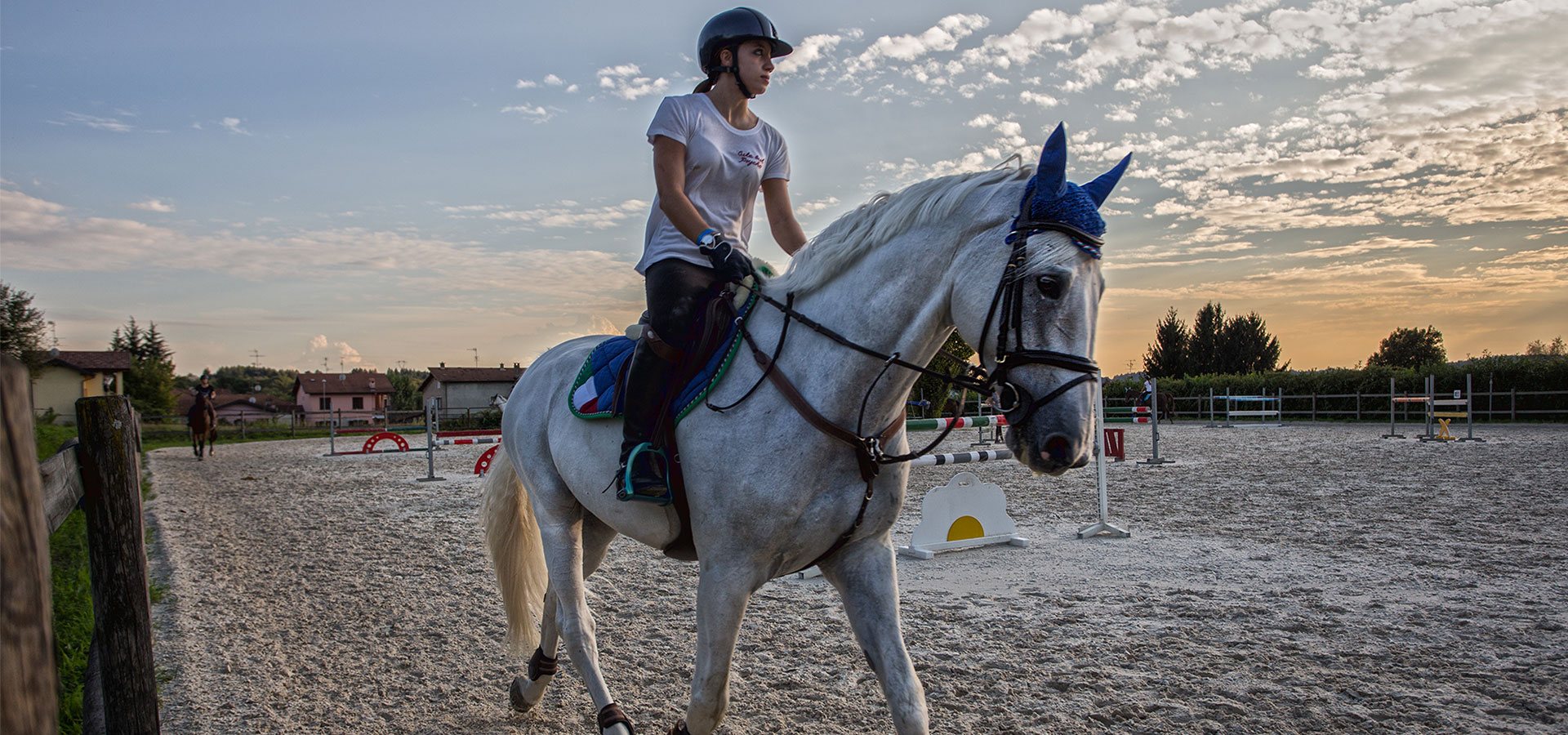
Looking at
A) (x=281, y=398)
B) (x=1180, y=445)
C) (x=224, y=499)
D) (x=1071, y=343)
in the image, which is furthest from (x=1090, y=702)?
(x=281, y=398)

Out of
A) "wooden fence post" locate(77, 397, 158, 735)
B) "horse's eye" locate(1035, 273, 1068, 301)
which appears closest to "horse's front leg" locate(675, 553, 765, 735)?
"horse's eye" locate(1035, 273, 1068, 301)

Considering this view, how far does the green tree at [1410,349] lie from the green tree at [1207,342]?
46.4 feet

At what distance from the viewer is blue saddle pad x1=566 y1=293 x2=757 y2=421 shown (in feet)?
9.28

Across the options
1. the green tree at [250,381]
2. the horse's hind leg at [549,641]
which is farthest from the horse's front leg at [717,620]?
the green tree at [250,381]

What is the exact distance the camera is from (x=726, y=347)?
2857 mm

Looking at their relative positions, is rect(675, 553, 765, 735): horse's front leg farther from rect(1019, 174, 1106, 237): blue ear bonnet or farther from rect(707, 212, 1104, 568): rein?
rect(1019, 174, 1106, 237): blue ear bonnet

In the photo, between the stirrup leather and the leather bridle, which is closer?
the leather bridle

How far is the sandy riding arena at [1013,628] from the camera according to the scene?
4.04 meters

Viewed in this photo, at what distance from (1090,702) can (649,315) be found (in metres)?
2.77

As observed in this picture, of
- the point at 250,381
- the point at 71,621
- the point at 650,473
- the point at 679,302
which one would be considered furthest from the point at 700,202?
the point at 250,381

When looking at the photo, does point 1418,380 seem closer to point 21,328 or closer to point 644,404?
point 644,404

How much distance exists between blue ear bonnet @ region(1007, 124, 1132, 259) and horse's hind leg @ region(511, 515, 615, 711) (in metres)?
2.53

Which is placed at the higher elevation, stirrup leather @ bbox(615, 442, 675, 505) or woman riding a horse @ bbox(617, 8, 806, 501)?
woman riding a horse @ bbox(617, 8, 806, 501)

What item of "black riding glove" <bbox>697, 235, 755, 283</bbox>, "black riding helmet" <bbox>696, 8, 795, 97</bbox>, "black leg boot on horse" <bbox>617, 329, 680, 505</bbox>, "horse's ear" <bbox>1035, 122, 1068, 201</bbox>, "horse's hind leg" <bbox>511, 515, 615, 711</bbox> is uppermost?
"black riding helmet" <bbox>696, 8, 795, 97</bbox>
